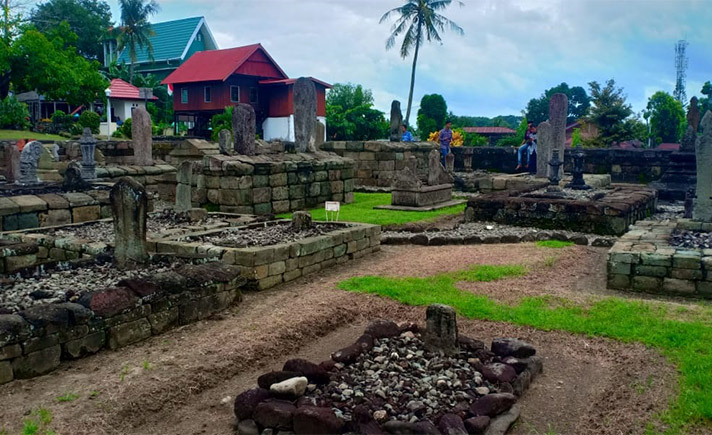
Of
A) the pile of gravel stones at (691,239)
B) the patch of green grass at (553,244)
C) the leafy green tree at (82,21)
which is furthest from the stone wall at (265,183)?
the leafy green tree at (82,21)

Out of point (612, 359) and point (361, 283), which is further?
point (361, 283)

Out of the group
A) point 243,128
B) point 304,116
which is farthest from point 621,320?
point 304,116

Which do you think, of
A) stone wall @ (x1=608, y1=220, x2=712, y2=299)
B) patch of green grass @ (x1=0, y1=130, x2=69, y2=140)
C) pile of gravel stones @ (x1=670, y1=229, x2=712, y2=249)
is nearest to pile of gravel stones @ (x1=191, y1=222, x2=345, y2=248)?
stone wall @ (x1=608, y1=220, x2=712, y2=299)

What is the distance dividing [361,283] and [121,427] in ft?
13.4

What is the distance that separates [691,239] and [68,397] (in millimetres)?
8340

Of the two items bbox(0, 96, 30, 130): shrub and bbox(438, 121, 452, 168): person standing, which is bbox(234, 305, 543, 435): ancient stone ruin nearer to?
bbox(438, 121, 452, 168): person standing

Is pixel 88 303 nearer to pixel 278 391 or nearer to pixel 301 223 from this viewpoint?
pixel 278 391

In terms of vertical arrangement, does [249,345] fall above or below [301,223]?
below

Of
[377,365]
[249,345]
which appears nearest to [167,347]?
[249,345]

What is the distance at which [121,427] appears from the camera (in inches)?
169

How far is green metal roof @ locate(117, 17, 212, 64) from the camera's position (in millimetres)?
50406

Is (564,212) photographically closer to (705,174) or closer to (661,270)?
(705,174)

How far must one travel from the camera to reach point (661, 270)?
7.63 meters

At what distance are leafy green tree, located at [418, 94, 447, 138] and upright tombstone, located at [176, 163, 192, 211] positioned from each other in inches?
1293
